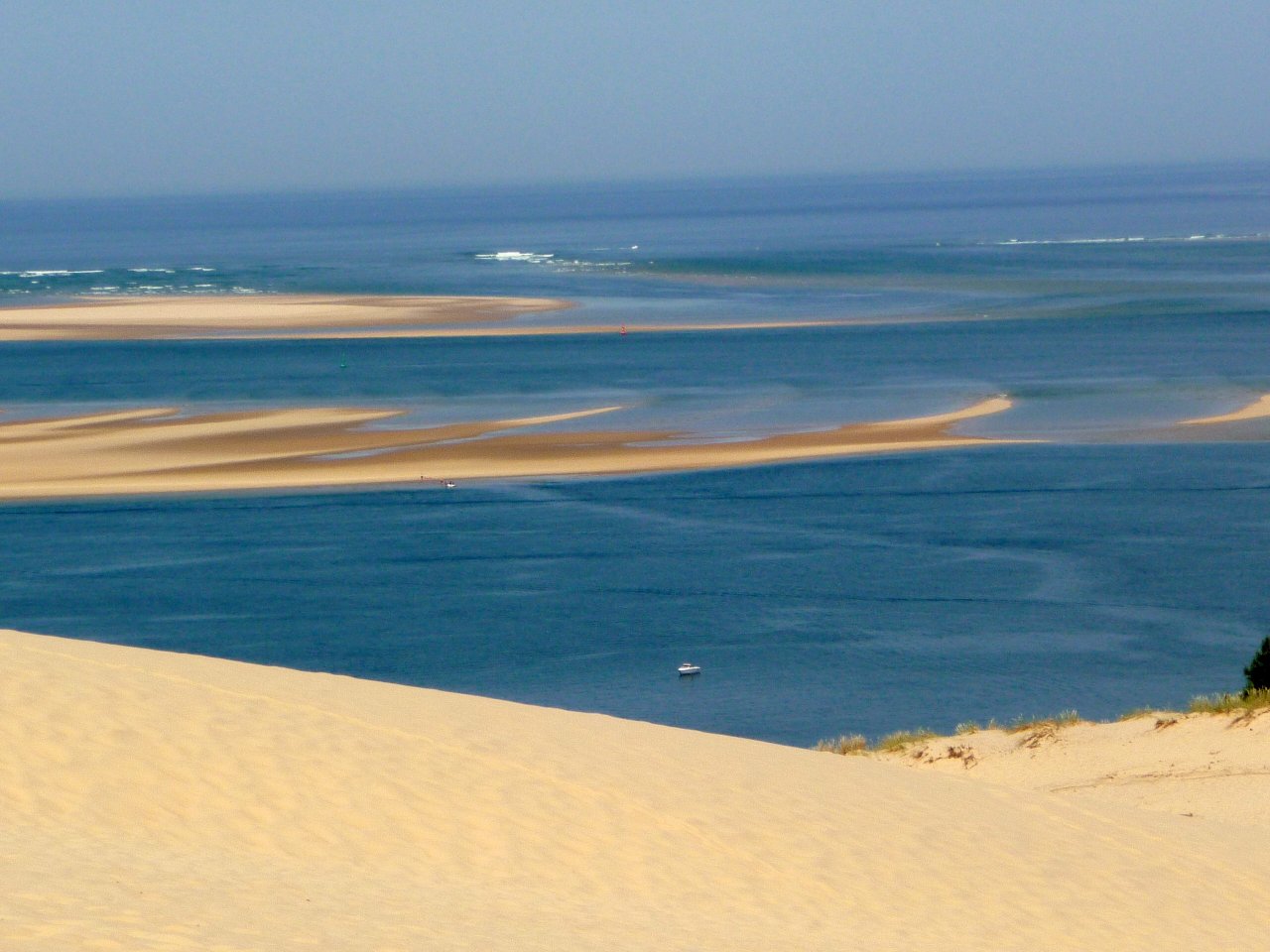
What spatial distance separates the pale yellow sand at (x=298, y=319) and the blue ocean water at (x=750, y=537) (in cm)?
280

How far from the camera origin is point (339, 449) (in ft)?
136

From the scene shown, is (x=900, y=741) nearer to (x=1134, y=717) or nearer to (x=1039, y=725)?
(x=1039, y=725)

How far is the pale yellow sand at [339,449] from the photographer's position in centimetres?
3778

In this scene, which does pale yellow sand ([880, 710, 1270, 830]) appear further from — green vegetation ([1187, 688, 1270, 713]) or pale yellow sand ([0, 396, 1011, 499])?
pale yellow sand ([0, 396, 1011, 499])

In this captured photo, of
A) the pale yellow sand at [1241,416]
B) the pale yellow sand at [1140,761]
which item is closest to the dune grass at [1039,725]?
the pale yellow sand at [1140,761]

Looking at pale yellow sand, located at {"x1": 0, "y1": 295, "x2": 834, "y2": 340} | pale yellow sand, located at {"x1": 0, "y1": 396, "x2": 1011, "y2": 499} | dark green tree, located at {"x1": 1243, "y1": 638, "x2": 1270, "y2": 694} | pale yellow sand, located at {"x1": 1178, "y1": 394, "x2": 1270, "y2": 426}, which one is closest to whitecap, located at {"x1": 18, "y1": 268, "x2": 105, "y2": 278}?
pale yellow sand, located at {"x1": 0, "y1": 295, "x2": 834, "y2": 340}

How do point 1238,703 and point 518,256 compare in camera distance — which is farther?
point 518,256

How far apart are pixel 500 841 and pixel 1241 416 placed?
124ft

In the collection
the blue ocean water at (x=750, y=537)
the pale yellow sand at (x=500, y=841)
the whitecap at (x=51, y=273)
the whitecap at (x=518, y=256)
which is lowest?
the blue ocean water at (x=750, y=537)

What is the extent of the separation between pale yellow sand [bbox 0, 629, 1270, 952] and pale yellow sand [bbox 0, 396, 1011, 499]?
24239 millimetres

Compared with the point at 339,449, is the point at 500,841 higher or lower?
higher

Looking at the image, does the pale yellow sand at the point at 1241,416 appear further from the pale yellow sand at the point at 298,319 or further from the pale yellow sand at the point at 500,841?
the pale yellow sand at the point at 500,841

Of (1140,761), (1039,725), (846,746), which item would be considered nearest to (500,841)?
(846,746)

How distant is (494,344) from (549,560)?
35.1 m
